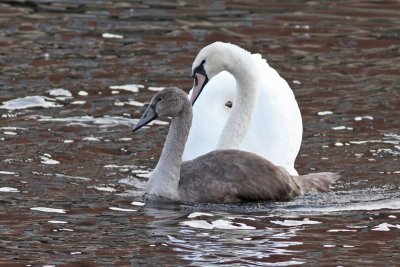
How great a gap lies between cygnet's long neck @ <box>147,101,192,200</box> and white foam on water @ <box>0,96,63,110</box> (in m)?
3.37

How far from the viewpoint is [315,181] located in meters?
10.7

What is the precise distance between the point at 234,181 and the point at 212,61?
1323 millimetres

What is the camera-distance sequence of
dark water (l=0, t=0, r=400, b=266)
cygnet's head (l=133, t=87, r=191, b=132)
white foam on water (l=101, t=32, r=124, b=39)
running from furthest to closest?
white foam on water (l=101, t=32, r=124, b=39)
cygnet's head (l=133, t=87, r=191, b=132)
dark water (l=0, t=0, r=400, b=266)

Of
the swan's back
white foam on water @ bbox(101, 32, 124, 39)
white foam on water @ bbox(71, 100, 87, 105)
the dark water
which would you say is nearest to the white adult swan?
the dark water

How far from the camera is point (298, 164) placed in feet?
39.1

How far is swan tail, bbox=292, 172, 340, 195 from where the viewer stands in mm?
10609

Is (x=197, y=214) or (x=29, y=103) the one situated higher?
(x=29, y=103)

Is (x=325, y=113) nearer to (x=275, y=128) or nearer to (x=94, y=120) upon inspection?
(x=275, y=128)

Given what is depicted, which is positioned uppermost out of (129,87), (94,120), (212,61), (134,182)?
(212,61)

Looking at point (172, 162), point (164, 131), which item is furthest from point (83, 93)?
point (172, 162)

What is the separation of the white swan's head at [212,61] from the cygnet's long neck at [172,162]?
56 cm

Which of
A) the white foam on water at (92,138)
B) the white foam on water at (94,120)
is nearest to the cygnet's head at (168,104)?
the white foam on water at (92,138)

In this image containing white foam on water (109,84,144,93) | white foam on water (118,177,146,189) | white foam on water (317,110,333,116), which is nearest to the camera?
white foam on water (118,177,146,189)

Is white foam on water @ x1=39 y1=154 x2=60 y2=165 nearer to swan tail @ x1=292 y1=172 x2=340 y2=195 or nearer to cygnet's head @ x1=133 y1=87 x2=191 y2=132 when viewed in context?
cygnet's head @ x1=133 y1=87 x2=191 y2=132
